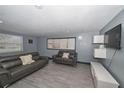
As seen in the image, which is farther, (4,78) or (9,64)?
(9,64)

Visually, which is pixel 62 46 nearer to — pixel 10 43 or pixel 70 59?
pixel 70 59

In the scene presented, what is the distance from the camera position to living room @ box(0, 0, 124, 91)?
67.5 inches

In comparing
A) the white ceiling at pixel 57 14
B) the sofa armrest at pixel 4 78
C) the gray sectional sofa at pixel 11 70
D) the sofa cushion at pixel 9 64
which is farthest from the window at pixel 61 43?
the sofa armrest at pixel 4 78

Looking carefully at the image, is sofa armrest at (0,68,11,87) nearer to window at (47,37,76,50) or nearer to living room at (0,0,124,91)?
living room at (0,0,124,91)

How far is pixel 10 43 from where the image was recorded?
4.37 m

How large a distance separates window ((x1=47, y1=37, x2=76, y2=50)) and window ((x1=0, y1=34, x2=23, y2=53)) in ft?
7.42

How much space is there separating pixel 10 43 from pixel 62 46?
3.55 metres

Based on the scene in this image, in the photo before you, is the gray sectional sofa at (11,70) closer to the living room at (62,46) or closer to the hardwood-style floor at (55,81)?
the living room at (62,46)

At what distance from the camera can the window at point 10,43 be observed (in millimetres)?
3931

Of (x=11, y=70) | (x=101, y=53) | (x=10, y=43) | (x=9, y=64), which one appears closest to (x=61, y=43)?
(x=101, y=53)
